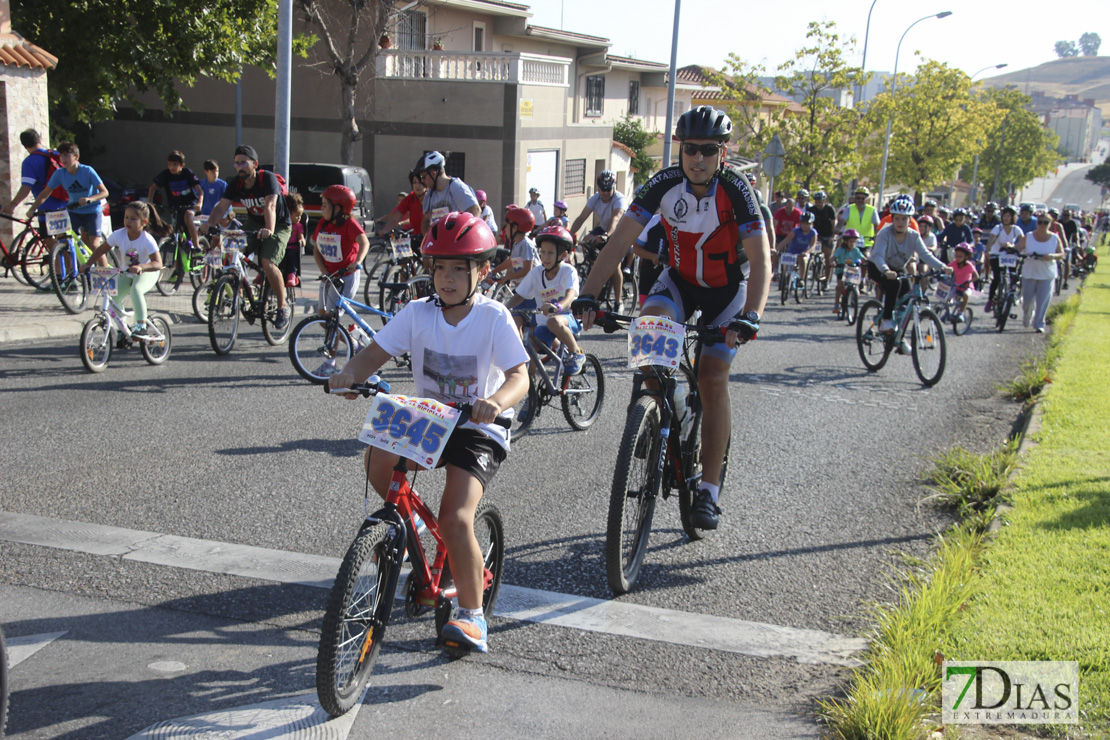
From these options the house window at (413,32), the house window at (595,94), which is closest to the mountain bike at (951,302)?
the house window at (413,32)

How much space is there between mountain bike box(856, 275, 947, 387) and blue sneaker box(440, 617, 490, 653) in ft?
27.8

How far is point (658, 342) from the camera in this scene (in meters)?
4.84

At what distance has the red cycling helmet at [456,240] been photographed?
3.85m

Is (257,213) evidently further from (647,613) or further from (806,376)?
(647,613)

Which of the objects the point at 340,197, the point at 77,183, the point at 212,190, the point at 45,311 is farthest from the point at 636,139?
the point at 340,197

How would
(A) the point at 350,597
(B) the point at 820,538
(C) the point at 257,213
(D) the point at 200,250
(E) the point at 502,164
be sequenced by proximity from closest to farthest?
(A) the point at 350,597 < (B) the point at 820,538 < (C) the point at 257,213 < (D) the point at 200,250 < (E) the point at 502,164

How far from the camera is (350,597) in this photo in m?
3.38

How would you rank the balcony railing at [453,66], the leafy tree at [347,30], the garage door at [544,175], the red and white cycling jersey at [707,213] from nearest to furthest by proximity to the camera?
the red and white cycling jersey at [707,213] < the leafy tree at [347,30] < the balcony railing at [453,66] < the garage door at [544,175]

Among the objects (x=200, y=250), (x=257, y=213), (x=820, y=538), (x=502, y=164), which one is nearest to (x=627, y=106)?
(x=502, y=164)

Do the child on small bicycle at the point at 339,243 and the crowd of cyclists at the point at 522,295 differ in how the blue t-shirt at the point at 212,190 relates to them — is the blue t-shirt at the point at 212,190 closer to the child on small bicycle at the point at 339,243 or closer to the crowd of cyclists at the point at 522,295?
the crowd of cyclists at the point at 522,295

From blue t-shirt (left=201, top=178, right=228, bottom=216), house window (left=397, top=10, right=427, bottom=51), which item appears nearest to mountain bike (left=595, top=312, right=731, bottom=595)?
blue t-shirt (left=201, top=178, right=228, bottom=216)

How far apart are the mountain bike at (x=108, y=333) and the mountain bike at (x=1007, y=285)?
1369 centimetres

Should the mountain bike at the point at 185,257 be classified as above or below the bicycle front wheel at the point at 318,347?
above

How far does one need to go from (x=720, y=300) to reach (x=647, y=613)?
1.74 m
